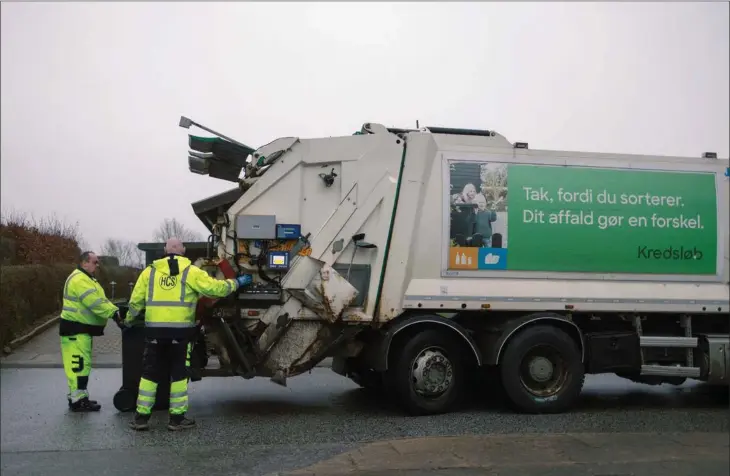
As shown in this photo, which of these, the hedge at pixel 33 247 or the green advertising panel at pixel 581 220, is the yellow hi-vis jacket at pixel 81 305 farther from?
the green advertising panel at pixel 581 220

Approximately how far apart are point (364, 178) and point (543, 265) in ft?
7.14

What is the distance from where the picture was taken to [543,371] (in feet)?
22.9

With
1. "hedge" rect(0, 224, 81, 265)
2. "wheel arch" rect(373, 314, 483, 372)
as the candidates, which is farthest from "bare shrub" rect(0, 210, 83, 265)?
"wheel arch" rect(373, 314, 483, 372)

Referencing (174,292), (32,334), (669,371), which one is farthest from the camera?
(32,334)

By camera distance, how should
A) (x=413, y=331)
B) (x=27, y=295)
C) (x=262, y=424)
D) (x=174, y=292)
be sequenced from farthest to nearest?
(x=27, y=295), (x=413, y=331), (x=262, y=424), (x=174, y=292)

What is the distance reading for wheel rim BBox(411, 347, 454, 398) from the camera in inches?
263

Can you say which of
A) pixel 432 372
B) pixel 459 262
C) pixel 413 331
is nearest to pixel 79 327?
pixel 413 331

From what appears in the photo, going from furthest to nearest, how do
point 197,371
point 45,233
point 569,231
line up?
A: point 45,233 → point 569,231 → point 197,371

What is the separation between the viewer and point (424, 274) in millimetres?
6766

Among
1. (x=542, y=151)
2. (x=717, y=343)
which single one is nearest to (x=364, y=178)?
(x=542, y=151)

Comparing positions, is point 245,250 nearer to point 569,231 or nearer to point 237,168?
point 237,168

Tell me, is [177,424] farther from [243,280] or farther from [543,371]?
[543,371]

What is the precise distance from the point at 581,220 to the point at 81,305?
550 cm

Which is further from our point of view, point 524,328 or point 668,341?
point 668,341
